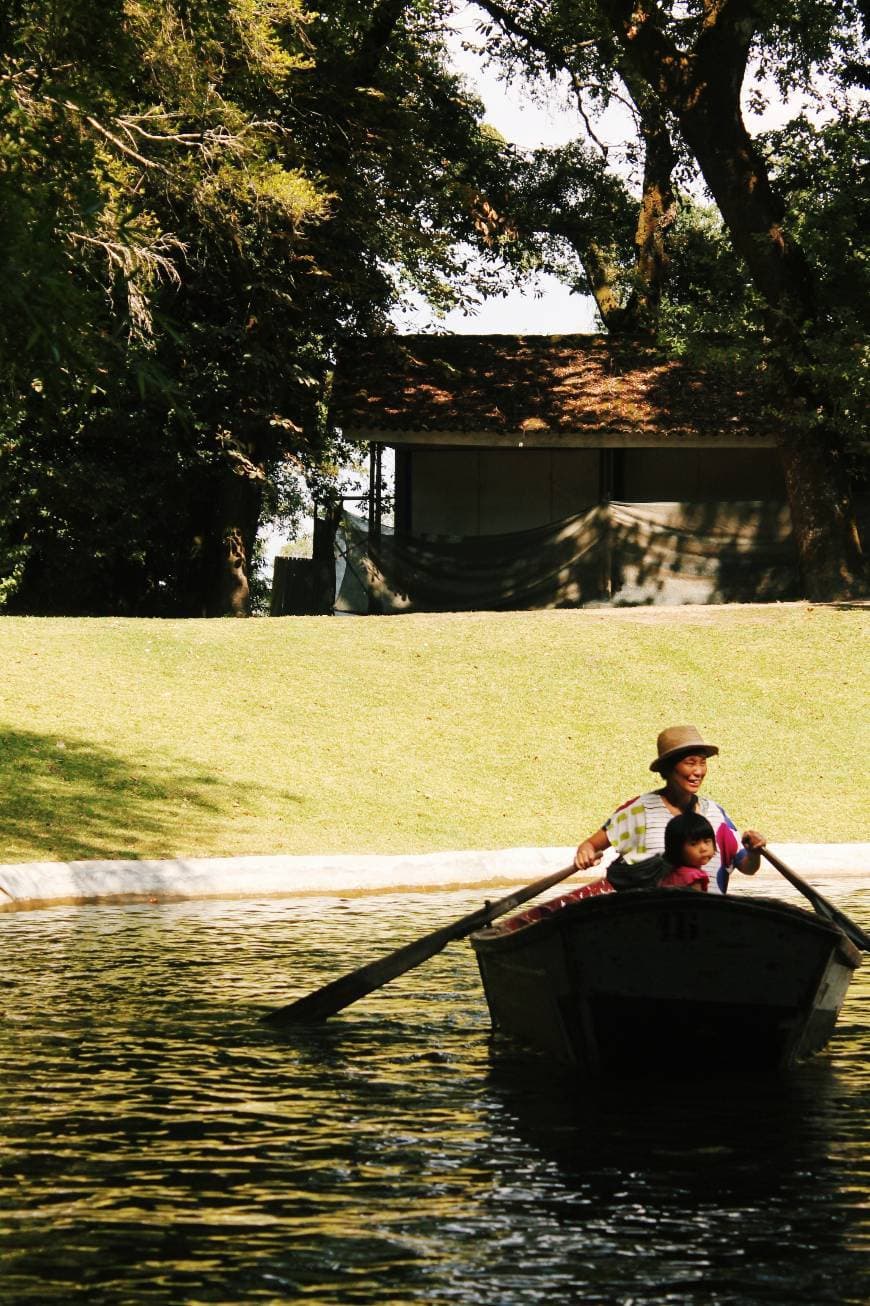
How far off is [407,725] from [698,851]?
17033mm

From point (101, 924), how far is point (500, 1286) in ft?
32.0

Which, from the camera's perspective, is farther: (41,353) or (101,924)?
(101,924)

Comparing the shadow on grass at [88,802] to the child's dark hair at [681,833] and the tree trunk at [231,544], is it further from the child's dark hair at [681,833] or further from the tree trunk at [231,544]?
the tree trunk at [231,544]

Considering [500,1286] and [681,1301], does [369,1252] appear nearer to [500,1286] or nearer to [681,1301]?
[500,1286]

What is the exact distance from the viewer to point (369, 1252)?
6.51 m

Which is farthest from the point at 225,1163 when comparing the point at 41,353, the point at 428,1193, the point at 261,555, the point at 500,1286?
the point at 261,555

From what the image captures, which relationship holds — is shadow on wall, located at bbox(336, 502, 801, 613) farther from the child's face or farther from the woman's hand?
the child's face

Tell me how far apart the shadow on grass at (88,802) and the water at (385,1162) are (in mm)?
7127

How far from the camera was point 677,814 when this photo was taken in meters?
10.6

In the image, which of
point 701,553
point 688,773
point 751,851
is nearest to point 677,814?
point 688,773

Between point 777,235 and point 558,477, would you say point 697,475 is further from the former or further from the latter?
point 777,235

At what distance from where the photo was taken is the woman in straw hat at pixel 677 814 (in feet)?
34.7

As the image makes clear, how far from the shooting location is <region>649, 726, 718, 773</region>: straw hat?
10.5 m

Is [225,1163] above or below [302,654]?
below
